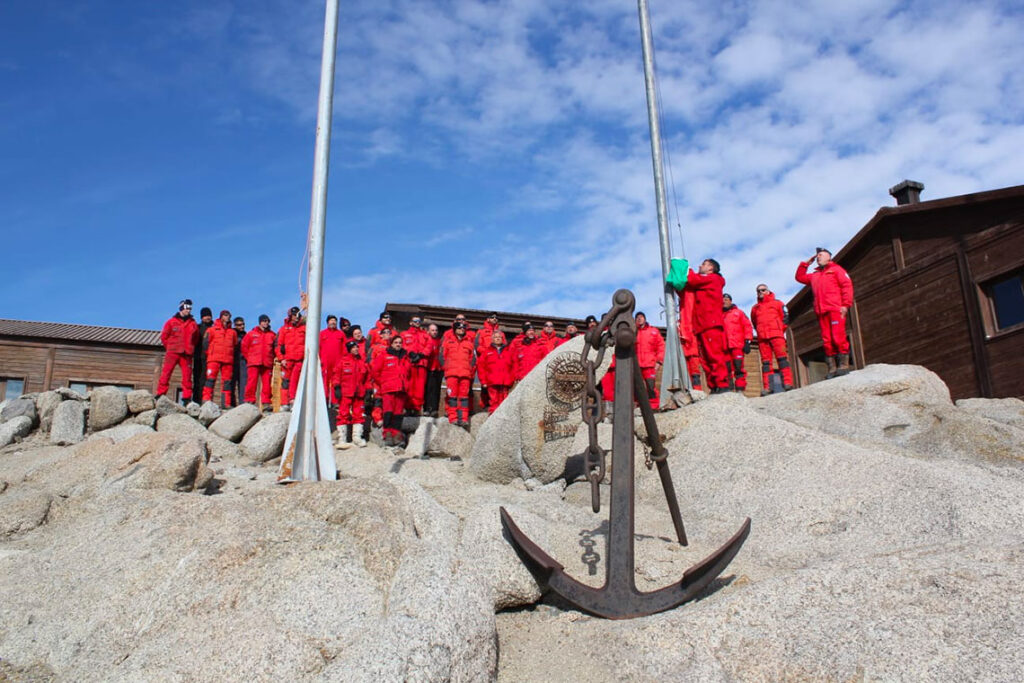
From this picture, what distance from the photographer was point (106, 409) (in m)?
10.9

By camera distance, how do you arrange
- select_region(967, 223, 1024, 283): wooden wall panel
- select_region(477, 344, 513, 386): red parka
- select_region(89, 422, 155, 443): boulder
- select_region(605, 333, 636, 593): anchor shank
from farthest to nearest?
select_region(477, 344, 513, 386): red parka < select_region(967, 223, 1024, 283): wooden wall panel < select_region(89, 422, 155, 443): boulder < select_region(605, 333, 636, 593): anchor shank

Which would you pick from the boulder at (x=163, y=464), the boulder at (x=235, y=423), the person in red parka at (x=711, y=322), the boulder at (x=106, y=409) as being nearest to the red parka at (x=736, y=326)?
the person in red parka at (x=711, y=322)

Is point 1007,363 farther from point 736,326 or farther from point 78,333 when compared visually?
point 78,333

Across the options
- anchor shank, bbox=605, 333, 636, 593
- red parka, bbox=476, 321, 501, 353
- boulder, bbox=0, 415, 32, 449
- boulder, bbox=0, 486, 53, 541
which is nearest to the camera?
anchor shank, bbox=605, 333, 636, 593

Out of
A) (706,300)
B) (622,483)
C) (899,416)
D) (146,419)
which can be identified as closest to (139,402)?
(146,419)

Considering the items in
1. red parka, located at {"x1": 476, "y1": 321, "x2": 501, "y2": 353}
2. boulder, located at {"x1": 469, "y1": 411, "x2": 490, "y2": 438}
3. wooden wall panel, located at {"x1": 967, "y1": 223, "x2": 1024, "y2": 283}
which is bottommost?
boulder, located at {"x1": 469, "y1": 411, "x2": 490, "y2": 438}

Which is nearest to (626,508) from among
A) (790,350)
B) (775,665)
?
(775,665)

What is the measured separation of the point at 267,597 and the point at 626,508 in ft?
5.74

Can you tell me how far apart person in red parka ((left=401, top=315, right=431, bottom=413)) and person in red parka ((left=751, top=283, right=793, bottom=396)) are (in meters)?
5.72

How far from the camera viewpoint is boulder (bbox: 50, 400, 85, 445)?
34.7 ft

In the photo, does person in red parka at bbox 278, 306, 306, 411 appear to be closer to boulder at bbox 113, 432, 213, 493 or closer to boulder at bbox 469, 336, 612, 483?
boulder at bbox 469, 336, 612, 483

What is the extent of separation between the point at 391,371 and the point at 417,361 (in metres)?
1.13

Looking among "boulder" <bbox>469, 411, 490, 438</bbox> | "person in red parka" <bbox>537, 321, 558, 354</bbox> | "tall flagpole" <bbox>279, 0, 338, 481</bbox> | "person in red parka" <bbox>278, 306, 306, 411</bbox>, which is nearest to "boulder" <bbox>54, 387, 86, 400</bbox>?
"person in red parka" <bbox>278, 306, 306, 411</bbox>

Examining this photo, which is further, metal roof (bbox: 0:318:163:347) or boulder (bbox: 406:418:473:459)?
metal roof (bbox: 0:318:163:347)
